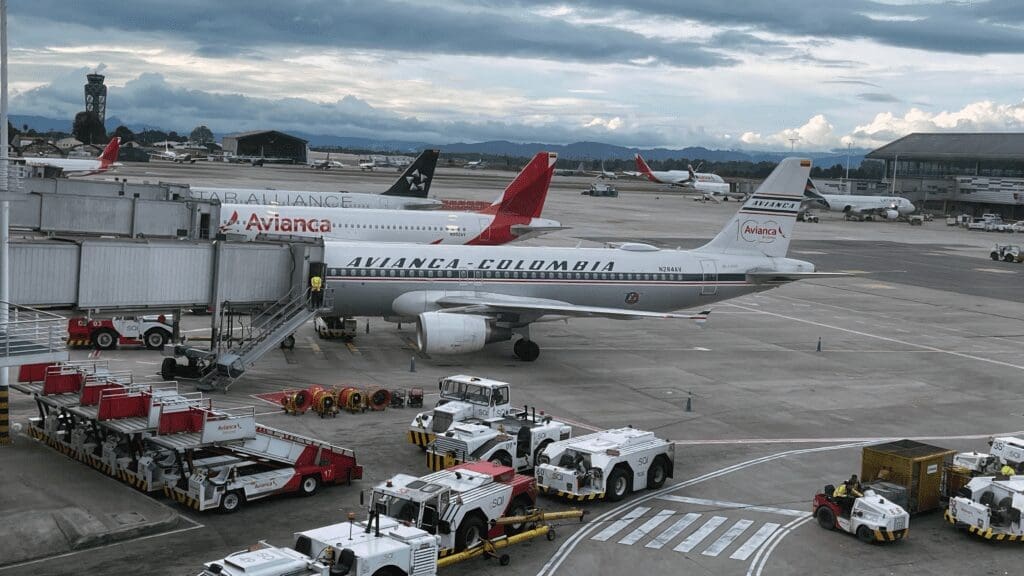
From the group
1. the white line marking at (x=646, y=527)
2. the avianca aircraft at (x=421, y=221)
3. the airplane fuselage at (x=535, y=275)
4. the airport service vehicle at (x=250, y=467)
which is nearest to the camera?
the white line marking at (x=646, y=527)

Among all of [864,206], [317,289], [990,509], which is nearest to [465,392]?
[317,289]

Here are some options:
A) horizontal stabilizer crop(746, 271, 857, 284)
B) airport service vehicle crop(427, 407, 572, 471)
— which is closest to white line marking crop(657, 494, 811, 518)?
airport service vehicle crop(427, 407, 572, 471)

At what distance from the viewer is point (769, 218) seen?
160ft

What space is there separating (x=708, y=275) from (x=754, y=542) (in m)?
25.2

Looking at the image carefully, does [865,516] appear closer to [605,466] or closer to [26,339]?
[605,466]

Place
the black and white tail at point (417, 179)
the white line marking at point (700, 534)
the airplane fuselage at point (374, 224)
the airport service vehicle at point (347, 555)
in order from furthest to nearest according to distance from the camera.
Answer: the black and white tail at point (417, 179) < the airplane fuselage at point (374, 224) < the white line marking at point (700, 534) < the airport service vehicle at point (347, 555)

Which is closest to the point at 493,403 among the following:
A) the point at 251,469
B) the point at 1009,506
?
the point at 251,469

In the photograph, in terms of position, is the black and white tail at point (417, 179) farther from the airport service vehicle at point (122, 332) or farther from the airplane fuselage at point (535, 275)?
the airport service vehicle at point (122, 332)

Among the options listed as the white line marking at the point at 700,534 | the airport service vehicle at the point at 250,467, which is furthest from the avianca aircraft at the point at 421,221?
the white line marking at the point at 700,534

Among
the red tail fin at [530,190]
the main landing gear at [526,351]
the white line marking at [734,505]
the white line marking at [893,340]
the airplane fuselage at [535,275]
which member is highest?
the red tail fin at [530,190]

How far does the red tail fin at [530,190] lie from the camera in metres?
63.8

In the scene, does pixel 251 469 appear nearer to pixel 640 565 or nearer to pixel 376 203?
pixel 640 565

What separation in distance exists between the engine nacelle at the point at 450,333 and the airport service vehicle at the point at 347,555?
738 inches

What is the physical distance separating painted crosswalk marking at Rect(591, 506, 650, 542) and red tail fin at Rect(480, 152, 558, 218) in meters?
39.9
